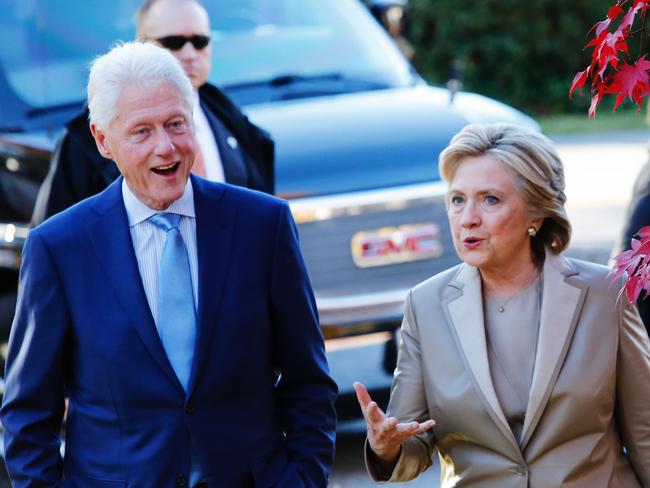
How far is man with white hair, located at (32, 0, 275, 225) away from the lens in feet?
17.2

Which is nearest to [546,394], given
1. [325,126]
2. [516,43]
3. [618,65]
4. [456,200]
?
[456,200]

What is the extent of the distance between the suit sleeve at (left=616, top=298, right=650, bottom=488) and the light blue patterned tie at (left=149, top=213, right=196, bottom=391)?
1237 mm

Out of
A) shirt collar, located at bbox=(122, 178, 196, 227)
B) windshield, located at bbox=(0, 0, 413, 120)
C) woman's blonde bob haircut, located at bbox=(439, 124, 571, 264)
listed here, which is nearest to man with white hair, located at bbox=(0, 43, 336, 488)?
shirt collar, located at bbox=(122, 178, 196, 227)

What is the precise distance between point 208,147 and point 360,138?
5.59 feet

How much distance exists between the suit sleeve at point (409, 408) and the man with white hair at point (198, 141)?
1460 millimetres

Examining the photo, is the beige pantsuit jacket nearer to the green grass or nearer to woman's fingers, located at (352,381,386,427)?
woman's fingers, located at (352,381,386,427)

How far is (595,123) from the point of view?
2581cm

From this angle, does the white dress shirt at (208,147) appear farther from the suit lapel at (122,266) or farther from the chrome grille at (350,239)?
the suit lapel at (122,266)

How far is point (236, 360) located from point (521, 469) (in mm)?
875

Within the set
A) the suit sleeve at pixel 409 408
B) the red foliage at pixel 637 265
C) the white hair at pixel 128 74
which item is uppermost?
the white hair at pixel 128 74

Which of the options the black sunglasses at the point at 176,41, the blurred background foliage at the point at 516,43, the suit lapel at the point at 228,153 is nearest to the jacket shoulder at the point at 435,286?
the suit lapel at the point at 228,153

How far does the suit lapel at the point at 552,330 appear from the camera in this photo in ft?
12.5

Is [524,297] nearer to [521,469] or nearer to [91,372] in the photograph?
[521,469]

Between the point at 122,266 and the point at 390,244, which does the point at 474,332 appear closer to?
the point at 122,266
